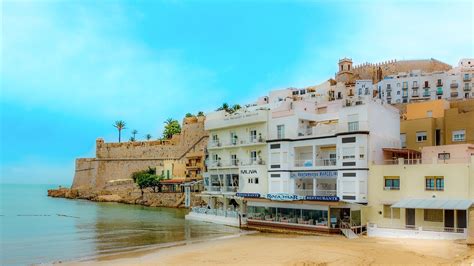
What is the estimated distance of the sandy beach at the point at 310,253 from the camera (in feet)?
70.6

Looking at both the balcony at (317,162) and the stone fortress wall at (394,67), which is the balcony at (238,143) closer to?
the balcony at (317,162)

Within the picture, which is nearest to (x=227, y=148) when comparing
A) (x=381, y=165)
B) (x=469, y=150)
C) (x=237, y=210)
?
(x=237, y=210)

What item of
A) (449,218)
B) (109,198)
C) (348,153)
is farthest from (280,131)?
(109,198)

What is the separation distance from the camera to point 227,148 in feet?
140

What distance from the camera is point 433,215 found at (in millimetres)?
27203

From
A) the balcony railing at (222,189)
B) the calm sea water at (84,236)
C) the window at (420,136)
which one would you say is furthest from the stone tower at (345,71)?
the calm sea water at (84,236)

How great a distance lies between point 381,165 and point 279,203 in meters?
8.18

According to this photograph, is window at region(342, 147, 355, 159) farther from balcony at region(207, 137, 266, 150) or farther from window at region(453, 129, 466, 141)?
window at region(453, 129, 466, 141)

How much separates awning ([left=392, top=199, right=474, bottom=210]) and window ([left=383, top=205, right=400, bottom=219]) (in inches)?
41.9

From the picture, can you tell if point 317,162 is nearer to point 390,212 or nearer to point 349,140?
point 349,140

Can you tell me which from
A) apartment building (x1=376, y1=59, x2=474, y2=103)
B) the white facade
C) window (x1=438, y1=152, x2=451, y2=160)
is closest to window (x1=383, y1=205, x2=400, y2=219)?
the white facade

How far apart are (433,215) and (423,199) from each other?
1.08m

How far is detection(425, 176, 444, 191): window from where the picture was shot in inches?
1065

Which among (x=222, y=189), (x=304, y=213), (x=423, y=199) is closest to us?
(x=423, y=199)
